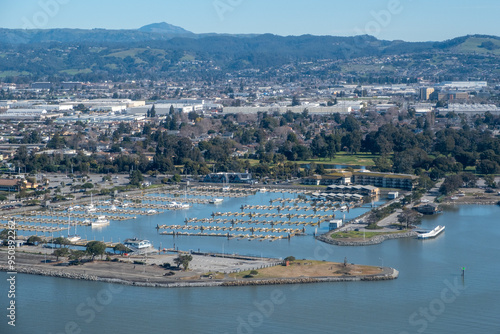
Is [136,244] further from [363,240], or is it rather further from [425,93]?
[425,93]

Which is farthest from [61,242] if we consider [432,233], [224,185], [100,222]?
[224,185]

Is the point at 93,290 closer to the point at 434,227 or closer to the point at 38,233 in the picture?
the point at 38,233

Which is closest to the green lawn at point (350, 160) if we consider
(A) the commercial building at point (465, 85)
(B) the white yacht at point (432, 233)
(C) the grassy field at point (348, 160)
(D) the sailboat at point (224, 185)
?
(C) the grassy field at point (348, 160)

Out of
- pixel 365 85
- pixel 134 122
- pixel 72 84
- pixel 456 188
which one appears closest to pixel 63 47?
pixel 72 84

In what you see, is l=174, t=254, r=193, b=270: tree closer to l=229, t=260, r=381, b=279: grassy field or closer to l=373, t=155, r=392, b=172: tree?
l=229, t=260, r=381, b=279: grassy field

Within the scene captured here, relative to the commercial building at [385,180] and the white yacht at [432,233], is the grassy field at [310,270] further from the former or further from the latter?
the commercial building at [385,180]
